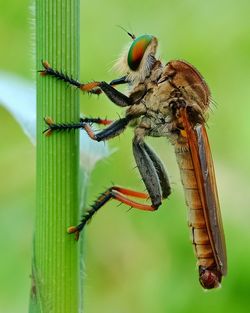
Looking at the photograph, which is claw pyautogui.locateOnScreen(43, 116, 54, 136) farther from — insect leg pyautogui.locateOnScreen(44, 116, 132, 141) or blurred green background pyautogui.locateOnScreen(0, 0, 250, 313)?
blurred green background pyautogui.locateOnScreen(0, 0, 250, 313)

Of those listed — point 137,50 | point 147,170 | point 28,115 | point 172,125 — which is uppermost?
point 137,50

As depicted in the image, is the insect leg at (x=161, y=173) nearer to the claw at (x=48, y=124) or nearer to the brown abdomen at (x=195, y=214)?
the brown abdomen at (x=195, y=214)

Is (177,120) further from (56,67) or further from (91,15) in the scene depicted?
(91,15)

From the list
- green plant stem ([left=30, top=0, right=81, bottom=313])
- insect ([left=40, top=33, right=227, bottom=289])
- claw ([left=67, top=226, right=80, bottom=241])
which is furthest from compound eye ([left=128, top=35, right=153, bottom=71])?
claw ([left=67, top=226, right=80, bottom=241])

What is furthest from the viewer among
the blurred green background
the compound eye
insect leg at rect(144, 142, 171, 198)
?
the blurred green background

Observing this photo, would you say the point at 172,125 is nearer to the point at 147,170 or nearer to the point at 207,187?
the point at 147,170

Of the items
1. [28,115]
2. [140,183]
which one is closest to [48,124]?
[28,115]
